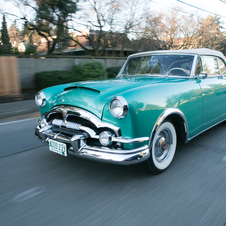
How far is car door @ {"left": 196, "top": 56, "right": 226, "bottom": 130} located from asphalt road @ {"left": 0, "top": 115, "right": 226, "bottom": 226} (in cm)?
55

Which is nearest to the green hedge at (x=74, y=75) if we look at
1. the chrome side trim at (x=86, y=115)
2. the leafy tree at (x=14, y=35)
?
the leafy tree at (x=14, y=35)

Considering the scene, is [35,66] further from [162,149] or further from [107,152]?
[107,152]

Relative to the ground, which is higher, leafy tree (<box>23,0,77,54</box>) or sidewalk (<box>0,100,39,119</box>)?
leafy tree (<box>23,0,77,54</box>)

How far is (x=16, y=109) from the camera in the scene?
25.0 ft

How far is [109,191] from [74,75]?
30.1 ft

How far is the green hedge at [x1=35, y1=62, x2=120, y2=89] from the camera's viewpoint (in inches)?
400

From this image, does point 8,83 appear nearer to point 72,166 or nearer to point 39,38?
point 39,38

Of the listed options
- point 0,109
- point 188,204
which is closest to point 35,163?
point 188,204

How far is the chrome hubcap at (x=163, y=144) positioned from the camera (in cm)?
305

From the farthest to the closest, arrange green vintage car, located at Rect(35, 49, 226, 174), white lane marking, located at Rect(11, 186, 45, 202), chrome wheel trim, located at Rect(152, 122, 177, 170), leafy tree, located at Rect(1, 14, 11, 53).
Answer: leafy tree, located at Rect(1, 14, 11, 53)
chrome wheel trim, located at Rect(152, 122, 177, 170)
green vintage car, located at Rect(35, 49, 226, 174)
white lane marking, located at Rect(11, 186, 45, 202)

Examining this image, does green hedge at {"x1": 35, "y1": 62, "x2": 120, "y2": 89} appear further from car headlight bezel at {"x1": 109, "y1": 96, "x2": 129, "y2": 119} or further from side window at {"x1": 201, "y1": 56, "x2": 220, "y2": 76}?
car headlight bezel at {"x1": 109, "y1": 96, "x2": 129, "y2": 119}

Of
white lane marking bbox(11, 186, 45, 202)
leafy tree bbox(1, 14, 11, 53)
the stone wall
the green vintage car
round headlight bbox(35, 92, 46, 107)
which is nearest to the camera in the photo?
white lane marking bbox(11, 186, 45, 202)

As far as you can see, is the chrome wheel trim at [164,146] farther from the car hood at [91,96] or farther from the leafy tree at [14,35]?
the leafy tree at [14,35]

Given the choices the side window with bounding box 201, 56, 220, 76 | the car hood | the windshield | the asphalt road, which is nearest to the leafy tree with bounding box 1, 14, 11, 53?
the windshield
